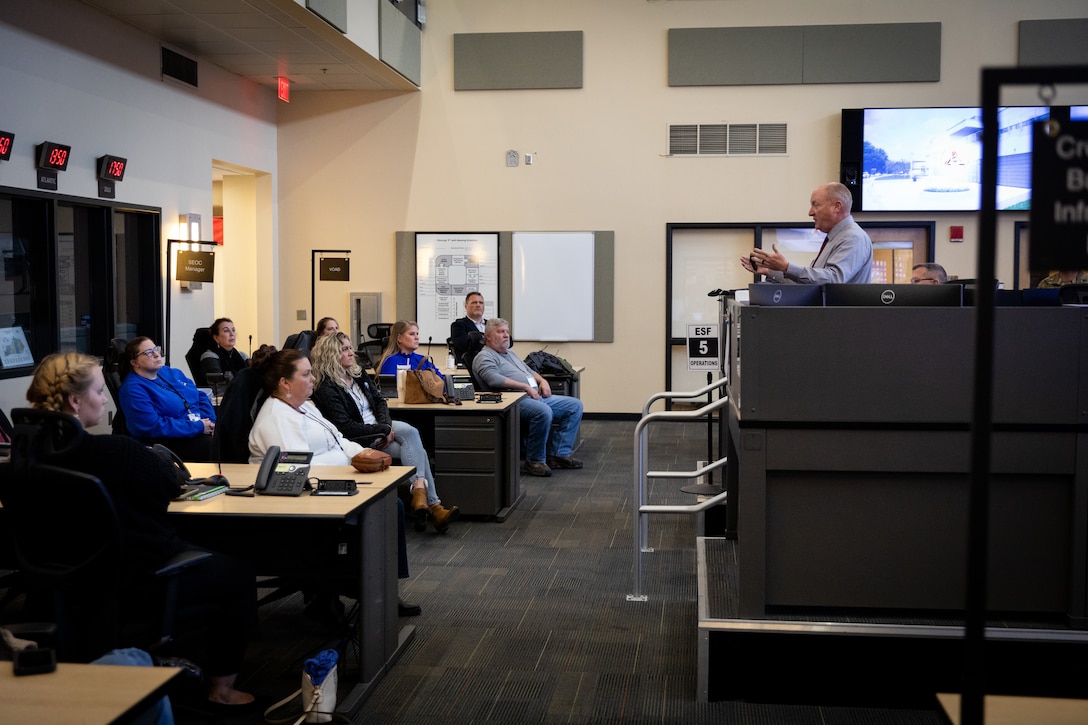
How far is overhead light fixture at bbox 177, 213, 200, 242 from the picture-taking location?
9.84 metres

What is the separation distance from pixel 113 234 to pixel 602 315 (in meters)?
5.27

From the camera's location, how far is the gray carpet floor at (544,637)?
364 centimetres

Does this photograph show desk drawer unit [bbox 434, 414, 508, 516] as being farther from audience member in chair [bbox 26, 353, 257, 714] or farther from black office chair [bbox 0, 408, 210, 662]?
black office chair [bbox 0, 408, 210, 662]

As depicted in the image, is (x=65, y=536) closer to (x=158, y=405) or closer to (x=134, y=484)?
(x=134, y=484)

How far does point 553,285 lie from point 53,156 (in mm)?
5566

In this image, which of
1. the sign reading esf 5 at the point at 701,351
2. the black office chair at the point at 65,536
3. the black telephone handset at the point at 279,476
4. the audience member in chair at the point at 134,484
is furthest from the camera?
the sign reading esf 5 at the point at 701,351

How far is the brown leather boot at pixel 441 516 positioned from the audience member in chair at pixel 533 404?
1.68 m

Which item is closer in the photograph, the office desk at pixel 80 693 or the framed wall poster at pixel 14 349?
the office desk at pixel 80 693

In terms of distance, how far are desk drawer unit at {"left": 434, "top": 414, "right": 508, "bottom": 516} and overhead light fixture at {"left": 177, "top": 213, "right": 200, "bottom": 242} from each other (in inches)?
177

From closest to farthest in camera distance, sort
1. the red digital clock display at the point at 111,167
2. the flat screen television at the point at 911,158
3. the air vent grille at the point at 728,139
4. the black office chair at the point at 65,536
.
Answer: the black office chair at the point at 65,536 < the red digital clock display at the point at 111,167 < the flat screen television at the point at 911,158 < the air vent grille at the point at 728,139

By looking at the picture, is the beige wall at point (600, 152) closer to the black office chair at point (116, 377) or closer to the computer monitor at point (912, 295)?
the black office chair at point (116, 377)

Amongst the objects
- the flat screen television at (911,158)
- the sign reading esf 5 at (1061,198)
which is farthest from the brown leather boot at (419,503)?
the flat screen television at (911,158)

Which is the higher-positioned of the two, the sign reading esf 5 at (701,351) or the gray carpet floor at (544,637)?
the sign reading esf 5 at (701,351)

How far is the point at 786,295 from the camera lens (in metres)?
3.56
